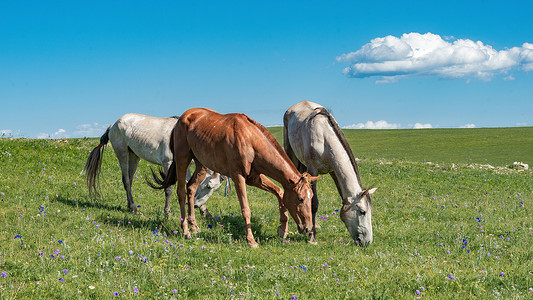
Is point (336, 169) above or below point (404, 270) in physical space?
above

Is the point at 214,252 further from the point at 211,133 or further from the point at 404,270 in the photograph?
the point at 404,270

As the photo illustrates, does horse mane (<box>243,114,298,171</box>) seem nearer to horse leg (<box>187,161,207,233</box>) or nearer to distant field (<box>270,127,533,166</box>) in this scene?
horse leg (<box>187,161,207,233</box>)

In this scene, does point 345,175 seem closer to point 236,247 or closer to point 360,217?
point 360,217

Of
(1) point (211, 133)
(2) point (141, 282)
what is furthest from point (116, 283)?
(1) point (211, 133)

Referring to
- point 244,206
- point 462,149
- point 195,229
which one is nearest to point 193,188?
point 195,229

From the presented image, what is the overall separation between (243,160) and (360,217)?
2.67 meters

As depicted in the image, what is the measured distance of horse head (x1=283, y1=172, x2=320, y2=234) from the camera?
310 inches

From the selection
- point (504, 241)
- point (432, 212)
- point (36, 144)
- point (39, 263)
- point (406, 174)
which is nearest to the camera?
point (39, 263)

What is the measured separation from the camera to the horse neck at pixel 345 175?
872 centimetres

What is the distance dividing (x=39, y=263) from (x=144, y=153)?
5.76 meters

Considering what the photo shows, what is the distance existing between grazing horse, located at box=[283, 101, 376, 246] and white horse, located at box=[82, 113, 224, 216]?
275 cm

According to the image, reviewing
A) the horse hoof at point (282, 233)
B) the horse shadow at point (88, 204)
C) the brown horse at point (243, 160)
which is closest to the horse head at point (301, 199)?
the brown horse at point (243, 160)

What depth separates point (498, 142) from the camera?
152 ft

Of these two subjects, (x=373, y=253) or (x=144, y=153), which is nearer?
(x=373, y=253)
